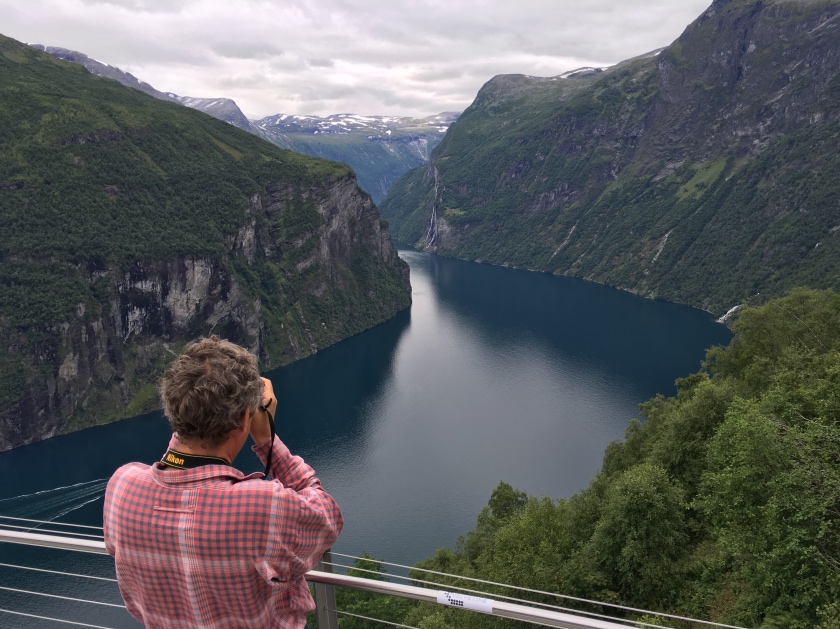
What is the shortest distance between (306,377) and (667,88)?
→ 162 metres

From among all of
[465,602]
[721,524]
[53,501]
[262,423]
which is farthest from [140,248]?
[465,602]

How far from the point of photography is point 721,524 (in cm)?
1706

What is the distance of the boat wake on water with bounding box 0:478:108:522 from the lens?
163 ft

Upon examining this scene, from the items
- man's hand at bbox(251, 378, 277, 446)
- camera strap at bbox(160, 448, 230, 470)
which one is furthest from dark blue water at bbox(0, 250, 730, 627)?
camera strap at bbox(160, 448, 230, 470)

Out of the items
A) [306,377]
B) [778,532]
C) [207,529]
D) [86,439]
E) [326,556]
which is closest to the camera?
[207,529]

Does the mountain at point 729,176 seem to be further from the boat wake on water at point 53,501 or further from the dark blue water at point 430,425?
the boat wake on water at point 53,501

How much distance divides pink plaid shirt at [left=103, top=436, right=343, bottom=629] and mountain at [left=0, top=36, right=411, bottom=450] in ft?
259

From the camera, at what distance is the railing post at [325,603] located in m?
3.98

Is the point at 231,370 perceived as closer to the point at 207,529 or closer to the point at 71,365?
the point at 207,529

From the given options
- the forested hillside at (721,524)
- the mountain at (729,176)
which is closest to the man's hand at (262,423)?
the forested hillside at (721,524)

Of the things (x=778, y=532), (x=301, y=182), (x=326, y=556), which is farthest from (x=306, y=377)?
(x=326, y=556)

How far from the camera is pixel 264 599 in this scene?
3.01 metres

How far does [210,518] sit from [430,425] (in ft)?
205

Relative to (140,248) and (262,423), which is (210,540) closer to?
(262,423)
